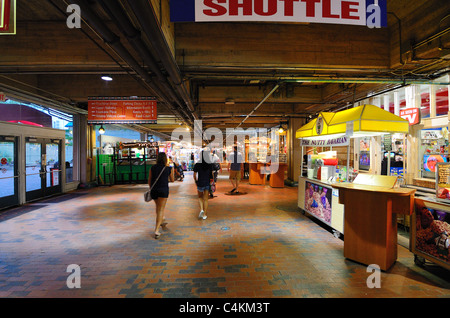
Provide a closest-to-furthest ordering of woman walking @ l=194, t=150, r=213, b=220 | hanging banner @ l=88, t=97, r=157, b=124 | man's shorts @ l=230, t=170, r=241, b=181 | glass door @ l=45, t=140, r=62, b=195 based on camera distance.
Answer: woman walking @ l=194, t=150, r=213, b=220 → hanging banner @ l=88, t=97, r=157, b=124 → glass door @ l=45, t=140, r=62, b=195 → man's shorts @ l=230, t=170, r=241, b=181

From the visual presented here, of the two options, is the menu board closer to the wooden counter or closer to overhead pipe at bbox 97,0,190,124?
the wooden counter

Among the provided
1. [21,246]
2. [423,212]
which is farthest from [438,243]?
[21,246]

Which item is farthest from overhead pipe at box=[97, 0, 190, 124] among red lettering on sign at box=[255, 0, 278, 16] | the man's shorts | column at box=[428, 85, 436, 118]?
column at box=[428, 85, 436, 118]

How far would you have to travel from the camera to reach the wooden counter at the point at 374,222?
3.20 metres

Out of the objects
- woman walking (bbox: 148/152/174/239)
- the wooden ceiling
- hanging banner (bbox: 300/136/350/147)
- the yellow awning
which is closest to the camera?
the yellow awning

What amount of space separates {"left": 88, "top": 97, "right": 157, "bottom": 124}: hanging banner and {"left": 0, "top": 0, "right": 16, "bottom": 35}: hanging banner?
4646 millimetres

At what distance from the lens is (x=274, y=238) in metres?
4.40

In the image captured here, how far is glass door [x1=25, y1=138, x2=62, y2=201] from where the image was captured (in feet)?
26.0

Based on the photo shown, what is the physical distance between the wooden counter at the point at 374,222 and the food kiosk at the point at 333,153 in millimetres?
354

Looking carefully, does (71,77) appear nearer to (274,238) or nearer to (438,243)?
(274,238)

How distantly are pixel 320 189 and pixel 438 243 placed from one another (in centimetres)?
238

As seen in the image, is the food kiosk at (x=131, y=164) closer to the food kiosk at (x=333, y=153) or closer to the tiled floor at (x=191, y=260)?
the tiled floor at (x=191, y=260)

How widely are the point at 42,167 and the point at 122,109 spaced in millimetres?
4516

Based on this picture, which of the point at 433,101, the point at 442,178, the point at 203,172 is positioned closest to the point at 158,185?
the point at 203,172
